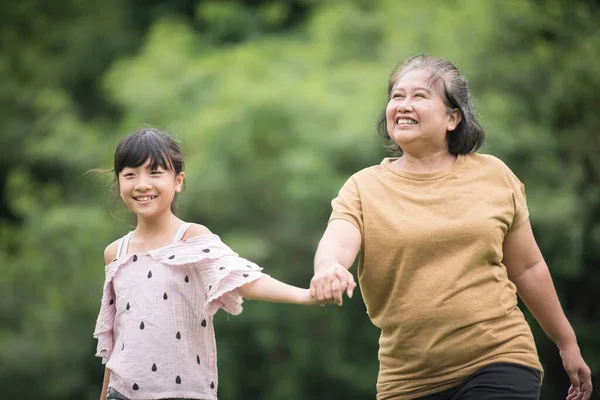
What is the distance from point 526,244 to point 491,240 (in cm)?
20

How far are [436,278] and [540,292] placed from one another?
0.47 metres

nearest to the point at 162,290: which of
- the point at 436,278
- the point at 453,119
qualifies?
the point at 436,278

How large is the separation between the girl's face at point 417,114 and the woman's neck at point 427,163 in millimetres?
24

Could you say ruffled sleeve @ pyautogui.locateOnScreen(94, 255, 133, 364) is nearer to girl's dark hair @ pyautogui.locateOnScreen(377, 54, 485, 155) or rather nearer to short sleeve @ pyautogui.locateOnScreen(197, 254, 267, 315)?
short sleeve @ pyautogui.locateOnScreen(197, 254, 267, 315)

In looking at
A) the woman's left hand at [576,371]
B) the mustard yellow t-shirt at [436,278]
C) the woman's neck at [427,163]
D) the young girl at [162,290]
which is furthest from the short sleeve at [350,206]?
the woman's left hand at [576,371]

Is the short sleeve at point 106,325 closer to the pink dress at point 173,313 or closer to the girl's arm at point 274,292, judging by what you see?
the pink dress at point 173,313

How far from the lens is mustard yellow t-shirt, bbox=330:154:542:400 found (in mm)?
2832

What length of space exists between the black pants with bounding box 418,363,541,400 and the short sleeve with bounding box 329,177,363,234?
53 centimetres

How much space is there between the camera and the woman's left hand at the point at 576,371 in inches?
125

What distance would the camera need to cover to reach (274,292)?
9.43ft

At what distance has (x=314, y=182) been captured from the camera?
11.9 meters

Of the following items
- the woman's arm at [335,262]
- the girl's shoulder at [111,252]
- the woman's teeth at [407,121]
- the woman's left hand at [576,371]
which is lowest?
the woman's left hand at [576,371]

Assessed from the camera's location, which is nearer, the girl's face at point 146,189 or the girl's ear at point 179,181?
the girl's face at point 146,189

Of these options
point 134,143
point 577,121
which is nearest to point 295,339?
point 577,121
